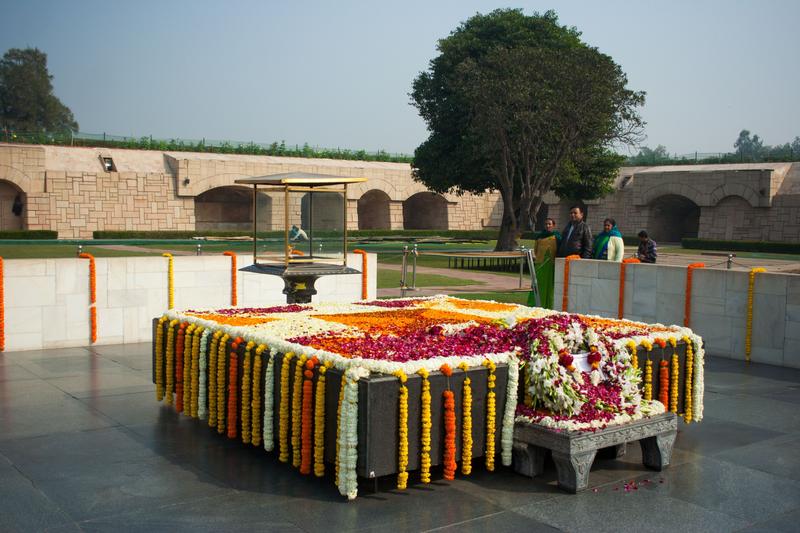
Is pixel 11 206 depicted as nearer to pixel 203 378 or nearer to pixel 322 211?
pixel 322 211

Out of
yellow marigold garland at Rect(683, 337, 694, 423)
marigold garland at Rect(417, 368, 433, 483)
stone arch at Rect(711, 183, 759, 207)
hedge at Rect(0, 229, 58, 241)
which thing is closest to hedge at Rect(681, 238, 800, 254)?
stone arch at Rect(711, 183, 759, 207)

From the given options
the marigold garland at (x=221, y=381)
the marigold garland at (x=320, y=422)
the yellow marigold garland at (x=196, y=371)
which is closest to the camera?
the marigold garland at (x=320, y=422)

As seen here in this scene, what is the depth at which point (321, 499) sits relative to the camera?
5191 millimetres

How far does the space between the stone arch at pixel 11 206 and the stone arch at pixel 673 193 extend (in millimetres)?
31780

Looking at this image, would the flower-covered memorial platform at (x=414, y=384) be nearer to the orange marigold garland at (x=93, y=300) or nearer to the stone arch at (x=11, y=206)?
the orange marigold garland at (x=93, y=300)

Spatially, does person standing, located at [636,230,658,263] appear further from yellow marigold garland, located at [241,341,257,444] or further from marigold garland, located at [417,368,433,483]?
marigold garland, located at [417,368,433,483]

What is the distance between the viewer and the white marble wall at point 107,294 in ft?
34.1

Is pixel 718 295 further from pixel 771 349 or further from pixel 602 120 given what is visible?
pixel 602 120

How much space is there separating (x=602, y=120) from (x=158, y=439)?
21442 millimetres

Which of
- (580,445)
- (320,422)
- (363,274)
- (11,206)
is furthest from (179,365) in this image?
(11,206)

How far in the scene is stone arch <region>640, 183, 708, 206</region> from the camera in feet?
135

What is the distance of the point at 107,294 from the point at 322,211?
3.50m

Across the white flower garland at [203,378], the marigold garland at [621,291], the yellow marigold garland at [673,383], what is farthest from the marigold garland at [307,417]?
the marigold garland at [621,291]

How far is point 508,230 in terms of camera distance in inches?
1144
